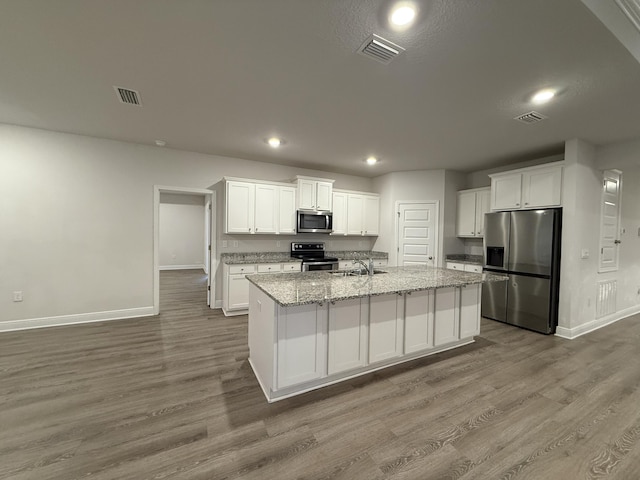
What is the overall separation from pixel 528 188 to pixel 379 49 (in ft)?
11.8

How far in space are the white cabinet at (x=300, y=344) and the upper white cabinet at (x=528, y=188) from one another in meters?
3.84

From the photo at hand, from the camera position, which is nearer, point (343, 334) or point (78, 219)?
point (343, 334)

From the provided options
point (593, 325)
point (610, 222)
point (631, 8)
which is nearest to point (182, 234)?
point (631, 8)

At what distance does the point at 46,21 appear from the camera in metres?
1.74

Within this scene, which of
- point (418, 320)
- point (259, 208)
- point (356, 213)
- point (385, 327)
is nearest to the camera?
point (385, 327)

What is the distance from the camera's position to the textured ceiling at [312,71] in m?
1.64

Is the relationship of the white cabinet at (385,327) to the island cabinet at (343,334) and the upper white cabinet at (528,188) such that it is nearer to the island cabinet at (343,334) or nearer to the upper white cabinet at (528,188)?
the island cabinet at (343,334)

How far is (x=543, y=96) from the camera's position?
2.50m

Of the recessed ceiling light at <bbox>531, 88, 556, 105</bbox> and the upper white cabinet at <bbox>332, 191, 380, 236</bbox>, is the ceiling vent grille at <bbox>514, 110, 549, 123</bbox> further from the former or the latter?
the upper white cabinet at <bbox>332, 191, 380, 236</bbox>

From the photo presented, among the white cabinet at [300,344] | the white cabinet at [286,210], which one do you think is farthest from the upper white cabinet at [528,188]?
the white cabinet at [300,344]

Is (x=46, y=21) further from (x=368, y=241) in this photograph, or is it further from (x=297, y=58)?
(x=368, y=241)

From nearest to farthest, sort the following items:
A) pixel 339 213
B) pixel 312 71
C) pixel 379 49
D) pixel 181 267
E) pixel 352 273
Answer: pixel 379 49 < pixel 312 71 < pixel 352 273 < pixel 339 213 < pixel 181 267

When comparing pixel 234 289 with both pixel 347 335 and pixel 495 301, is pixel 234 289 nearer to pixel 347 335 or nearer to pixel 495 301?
pixel 347 335

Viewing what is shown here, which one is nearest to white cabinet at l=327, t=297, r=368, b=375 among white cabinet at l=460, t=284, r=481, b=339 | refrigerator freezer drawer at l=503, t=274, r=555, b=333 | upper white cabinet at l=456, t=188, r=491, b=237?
white cabinet at l=460, t=284, r=481, b=339
